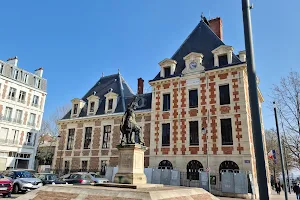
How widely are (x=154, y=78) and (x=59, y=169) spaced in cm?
1633

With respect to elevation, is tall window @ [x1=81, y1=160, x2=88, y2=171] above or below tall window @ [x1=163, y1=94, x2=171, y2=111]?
below

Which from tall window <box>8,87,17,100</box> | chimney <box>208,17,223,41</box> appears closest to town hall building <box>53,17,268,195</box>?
chimney <box>208,17,223,41</box>

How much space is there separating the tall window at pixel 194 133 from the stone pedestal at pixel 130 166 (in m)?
11.1

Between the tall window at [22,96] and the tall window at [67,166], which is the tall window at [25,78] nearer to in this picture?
the tall window at [22,96]

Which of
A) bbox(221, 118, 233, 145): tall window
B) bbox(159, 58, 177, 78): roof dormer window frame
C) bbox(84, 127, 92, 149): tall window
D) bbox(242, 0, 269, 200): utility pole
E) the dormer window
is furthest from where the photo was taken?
the dormer window

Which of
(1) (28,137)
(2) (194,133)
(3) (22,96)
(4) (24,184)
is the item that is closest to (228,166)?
(2) (194,133)

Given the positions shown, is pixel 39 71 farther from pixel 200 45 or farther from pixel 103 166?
pixel 200 45

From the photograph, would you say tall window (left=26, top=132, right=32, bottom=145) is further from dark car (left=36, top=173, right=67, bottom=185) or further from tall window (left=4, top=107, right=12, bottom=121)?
dark car (left=36, top=173, right=67, bottom=185)

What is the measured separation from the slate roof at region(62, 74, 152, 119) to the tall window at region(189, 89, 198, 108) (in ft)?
16.8

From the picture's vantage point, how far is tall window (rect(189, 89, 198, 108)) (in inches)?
861

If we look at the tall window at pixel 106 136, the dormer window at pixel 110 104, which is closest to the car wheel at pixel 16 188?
the tall window at pixel 106 136

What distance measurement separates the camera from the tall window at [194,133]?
20.9 metres

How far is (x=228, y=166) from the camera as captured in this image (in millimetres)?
18891

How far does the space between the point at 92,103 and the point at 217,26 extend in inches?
709
